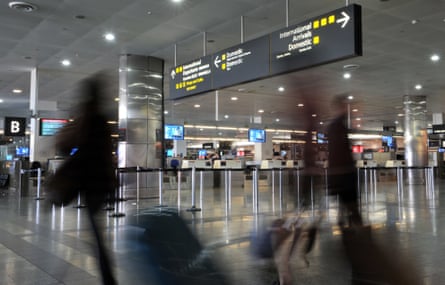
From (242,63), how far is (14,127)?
1198 cm

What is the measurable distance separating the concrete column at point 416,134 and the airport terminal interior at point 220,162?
7 cm

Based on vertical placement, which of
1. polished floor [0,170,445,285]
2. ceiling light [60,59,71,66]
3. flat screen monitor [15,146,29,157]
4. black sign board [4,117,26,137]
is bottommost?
polished floor [0,170,445,285]

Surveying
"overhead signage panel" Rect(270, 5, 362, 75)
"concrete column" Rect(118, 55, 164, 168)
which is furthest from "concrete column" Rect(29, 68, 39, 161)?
"overhead signage panel" Rect(270, 5, 362, 75)

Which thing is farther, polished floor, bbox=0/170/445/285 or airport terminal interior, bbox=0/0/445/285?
polished floor, bbox=0/170/445/285

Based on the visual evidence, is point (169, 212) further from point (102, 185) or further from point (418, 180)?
point (418, 180)

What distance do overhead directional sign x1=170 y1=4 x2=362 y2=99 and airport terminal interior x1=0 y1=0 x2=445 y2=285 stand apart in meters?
0.03

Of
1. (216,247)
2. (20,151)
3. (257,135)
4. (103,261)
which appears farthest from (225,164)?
(20,151)

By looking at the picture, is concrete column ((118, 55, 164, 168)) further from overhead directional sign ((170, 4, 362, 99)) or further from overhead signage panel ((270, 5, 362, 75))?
overhead signage panel ((270, 5, 362, 75))

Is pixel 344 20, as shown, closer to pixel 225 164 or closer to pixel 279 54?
pixel 279 54

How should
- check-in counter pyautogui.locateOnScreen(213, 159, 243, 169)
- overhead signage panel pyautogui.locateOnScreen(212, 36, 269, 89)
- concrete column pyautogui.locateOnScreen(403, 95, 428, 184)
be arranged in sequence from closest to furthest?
overhead signage panel pyautogui.locateOnScreen(212, 36, 269, 89) → check-in counter pyautogui.locateOnScreen(213, 159, 243, 169) → concrete column pyautogui.locateOnScreen(403, 95, 428, 184)

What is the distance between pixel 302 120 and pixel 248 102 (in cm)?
1866

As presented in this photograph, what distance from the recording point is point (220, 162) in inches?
680

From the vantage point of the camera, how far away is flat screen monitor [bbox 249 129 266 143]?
82.2ft

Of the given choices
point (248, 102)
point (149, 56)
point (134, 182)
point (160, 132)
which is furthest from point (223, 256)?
point (248, 102)
